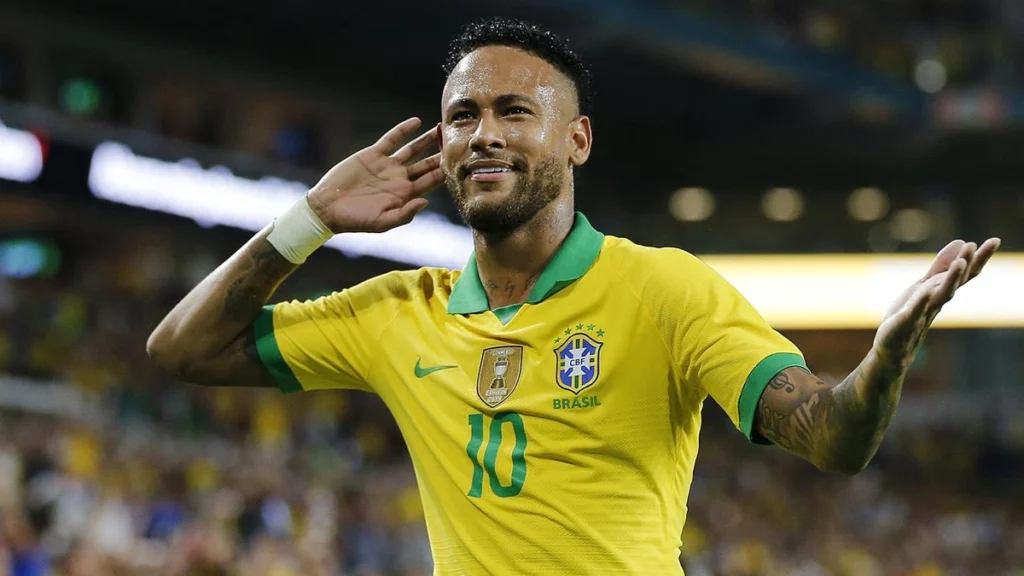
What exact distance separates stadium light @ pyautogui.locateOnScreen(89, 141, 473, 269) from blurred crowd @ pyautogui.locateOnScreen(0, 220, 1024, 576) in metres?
1.11

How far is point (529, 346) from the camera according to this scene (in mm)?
3293

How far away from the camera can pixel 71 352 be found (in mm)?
13219

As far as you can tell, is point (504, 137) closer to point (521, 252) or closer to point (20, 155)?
point (521, 252)

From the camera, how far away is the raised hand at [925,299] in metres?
2.59

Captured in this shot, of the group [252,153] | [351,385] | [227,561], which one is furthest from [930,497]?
[351,385]

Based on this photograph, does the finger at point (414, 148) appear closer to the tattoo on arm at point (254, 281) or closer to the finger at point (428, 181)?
the finger at point (428, 181)

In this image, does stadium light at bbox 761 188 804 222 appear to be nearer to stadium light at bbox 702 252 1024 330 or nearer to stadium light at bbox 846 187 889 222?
stadium light at bbox 846 187 889 222

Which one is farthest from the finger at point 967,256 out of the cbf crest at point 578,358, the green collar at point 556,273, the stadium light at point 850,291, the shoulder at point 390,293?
the stadium light at point 850,291

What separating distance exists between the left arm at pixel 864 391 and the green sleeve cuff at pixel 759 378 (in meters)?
0.01

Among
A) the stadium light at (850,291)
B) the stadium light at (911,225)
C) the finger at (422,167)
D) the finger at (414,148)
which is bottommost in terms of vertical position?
the finger at (422,167)

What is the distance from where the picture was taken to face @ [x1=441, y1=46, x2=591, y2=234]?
337 centimetres

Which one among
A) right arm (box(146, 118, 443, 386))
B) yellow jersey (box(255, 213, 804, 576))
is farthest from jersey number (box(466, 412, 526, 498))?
right arm (box(146, 118, 443, 386))

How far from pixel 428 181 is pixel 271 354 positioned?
24.6 inches

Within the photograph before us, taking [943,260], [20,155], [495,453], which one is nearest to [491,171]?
[495,453]
